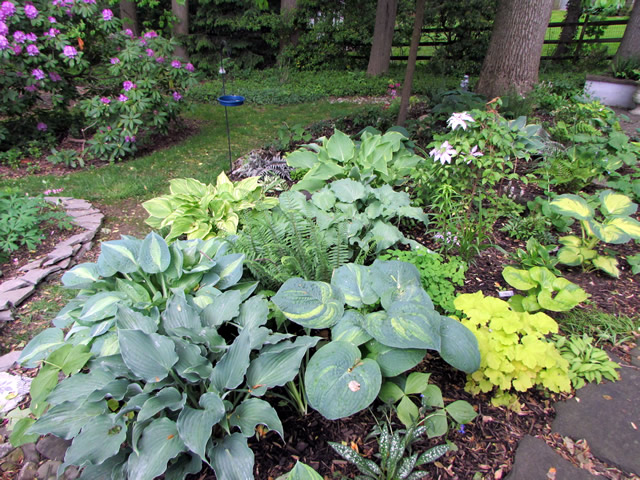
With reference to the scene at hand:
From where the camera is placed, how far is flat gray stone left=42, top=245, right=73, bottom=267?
9.50 feet

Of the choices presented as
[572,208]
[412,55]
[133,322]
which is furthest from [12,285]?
[412,55]

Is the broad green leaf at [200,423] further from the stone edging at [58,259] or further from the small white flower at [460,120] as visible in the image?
the small white flower at [460,120]

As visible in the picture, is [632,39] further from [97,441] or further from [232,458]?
[97,441]

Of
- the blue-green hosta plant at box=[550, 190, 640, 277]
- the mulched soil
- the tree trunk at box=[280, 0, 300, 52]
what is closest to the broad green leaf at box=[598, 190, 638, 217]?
the blue-green hosta plant at box=[550, 190, 640, 277]

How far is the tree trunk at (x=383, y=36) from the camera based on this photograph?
28.5 feet

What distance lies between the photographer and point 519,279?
78.6 inches

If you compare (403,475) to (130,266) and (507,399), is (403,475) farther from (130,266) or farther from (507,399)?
(130,266)

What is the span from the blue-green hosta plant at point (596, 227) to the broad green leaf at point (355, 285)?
4.08ft

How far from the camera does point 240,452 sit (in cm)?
134

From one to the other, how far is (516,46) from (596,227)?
12.9 ft

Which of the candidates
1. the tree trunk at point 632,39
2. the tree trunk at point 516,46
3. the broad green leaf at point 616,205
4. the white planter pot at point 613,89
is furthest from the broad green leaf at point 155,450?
the tree trunk at point 632,39

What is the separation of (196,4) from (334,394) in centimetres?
1181

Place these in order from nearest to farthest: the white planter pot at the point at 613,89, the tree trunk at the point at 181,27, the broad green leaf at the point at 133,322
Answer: the broad green leaf at the point at 133,322
the white planter pot at the point at 613,89
the tree trunk at the point at 181,27

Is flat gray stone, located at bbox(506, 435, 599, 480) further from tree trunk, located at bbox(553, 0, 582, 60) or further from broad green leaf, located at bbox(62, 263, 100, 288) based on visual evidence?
tree trunk, located at bbox(553, 0, 582, 60)
